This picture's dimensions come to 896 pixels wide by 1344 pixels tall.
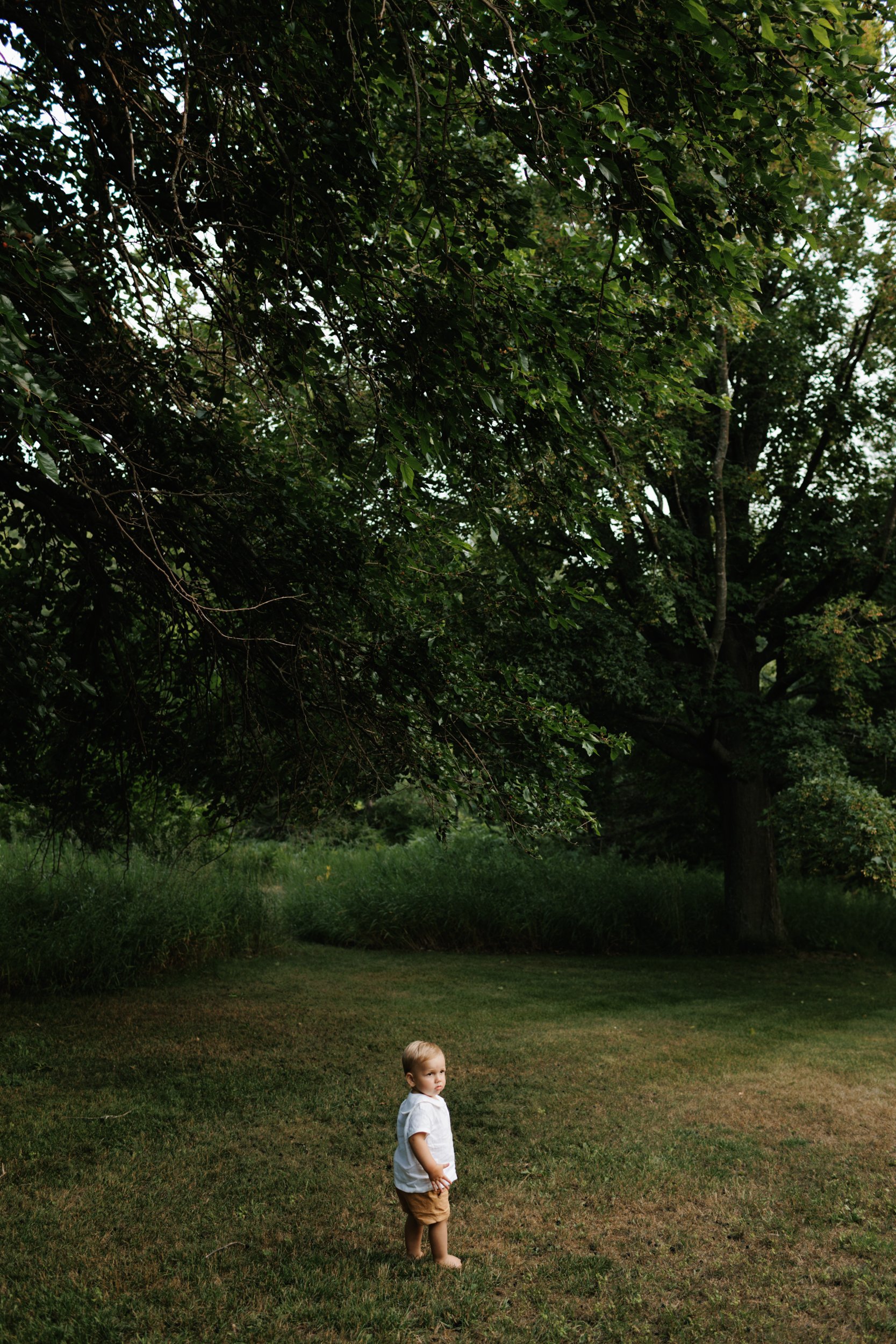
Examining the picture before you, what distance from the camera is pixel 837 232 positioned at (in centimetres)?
1219

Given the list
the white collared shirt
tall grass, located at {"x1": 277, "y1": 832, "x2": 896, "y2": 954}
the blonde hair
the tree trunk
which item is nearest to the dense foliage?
the blonde hair

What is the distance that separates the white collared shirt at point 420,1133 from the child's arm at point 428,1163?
0.6 inches

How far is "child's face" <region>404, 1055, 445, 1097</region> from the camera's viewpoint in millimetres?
4352

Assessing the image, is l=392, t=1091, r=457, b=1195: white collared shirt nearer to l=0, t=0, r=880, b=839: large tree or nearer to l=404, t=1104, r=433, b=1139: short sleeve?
l=404, t=1104, r=433, b=1139: short sleeve

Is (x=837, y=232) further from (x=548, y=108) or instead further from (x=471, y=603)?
(x=548, y=108)

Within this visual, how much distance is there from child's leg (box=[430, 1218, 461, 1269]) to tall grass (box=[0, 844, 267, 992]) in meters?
7.70

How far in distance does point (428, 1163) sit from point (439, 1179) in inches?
3.7

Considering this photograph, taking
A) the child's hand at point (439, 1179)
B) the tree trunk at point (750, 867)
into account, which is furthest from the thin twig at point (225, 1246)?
the tree trunk at point (750, 867)

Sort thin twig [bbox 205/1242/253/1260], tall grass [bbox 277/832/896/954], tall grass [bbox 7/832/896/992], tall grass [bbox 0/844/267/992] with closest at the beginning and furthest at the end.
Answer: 1. thin twig [bbox 205/1242/253/1260]
2. tall grass [bbox 0/844/267/992]
3. tall grass [bbox 7/832/896/992]
4. tall grass [bbox 277/832/896/954]

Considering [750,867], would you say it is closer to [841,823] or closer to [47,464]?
[841,823]

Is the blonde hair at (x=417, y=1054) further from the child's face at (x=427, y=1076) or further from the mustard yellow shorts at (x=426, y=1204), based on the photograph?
the mustard yellow shorts at (x=426, y=1204)

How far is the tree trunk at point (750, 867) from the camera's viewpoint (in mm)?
15258

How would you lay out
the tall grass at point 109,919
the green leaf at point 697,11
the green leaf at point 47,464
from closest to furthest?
the green leaf at point 47,464, the green leaf at point 697,11, the tall grass at point 109,919

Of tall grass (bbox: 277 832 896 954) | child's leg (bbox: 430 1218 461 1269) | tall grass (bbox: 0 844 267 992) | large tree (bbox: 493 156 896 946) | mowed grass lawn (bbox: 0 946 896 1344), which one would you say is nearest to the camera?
mowed grass lawn (bbox: 0 946 896 1344)
